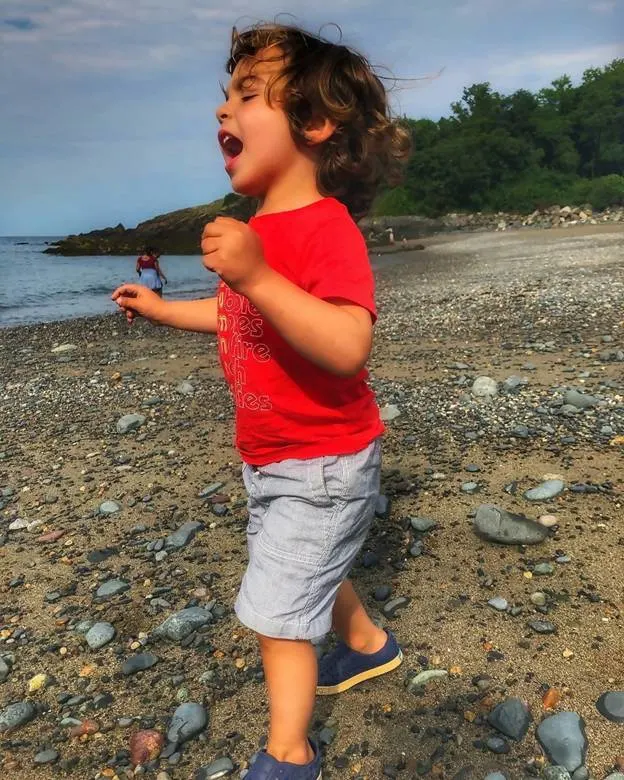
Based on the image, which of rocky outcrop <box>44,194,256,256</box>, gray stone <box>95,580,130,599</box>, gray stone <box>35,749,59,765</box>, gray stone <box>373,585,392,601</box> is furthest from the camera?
rocky outcrop <box>44,194,256,256</box>

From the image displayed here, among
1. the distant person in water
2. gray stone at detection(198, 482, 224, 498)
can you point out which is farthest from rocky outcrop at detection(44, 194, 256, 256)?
gray stone at detection(198, 482, 224, 498)

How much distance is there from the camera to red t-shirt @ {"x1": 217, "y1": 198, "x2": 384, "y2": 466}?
2020mm

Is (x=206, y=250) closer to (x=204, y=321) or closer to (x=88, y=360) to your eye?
(x=204, y=321)

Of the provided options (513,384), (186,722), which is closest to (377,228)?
(513,384)

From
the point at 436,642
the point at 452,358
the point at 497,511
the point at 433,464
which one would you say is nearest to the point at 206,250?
the point at 436,642

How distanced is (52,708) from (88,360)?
23.5ft

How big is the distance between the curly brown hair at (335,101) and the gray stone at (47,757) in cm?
210

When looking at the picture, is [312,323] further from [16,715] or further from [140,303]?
[16,715]

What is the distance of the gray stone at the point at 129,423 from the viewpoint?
5816 mm

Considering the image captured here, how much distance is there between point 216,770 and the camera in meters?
2.29

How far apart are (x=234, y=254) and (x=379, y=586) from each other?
1.96 meters

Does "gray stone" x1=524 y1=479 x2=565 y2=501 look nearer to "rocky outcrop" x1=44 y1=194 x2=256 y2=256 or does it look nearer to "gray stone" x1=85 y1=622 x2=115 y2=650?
"gray stone" x1=85 y1=622 x2=115 y2=650

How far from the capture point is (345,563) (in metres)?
2.21

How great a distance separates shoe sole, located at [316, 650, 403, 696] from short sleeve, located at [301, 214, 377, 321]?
1429 millimetres
